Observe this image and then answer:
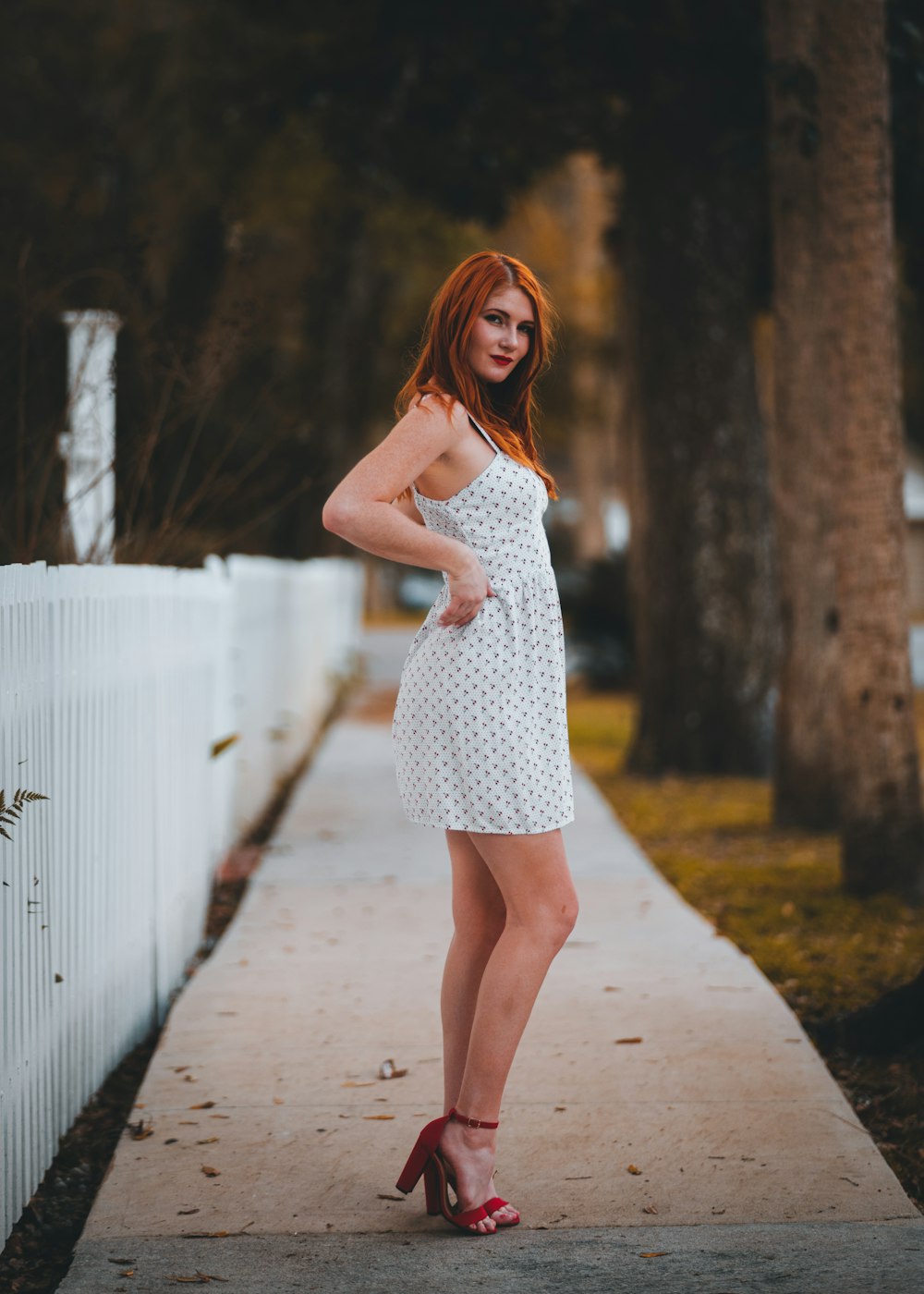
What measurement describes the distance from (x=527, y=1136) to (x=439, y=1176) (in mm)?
613

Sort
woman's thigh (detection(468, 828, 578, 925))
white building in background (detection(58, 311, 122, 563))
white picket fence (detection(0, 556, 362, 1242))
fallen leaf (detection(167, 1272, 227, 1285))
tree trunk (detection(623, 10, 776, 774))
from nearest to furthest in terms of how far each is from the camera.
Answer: fallen leaf (detection(167, 1272, 227, 1285))
woman's thigh (detection(468, 828, 578, 925))
white picket fence (detection(0, 556, 362, 1242))
white building in background (detection(58, 311, 122, 563))
tree trunk (detection(623, 10, 776, 774))

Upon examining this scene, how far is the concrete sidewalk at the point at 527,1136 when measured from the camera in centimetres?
321

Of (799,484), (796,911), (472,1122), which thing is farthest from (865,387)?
(472,1122)

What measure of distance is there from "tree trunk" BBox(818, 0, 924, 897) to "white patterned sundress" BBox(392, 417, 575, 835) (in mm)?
3469

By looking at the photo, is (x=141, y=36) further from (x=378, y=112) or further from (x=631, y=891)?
(x=631, y=891)

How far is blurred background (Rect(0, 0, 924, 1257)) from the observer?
21.4ft

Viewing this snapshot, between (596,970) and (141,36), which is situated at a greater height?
(141,36)

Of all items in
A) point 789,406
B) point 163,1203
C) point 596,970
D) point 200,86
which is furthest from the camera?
point 200,86

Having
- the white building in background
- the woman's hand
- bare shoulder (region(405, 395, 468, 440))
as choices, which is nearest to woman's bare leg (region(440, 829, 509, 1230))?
the woman's hand

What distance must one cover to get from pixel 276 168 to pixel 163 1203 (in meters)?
16.9

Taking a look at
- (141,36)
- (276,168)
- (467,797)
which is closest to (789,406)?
(467,797)

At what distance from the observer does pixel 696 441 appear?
10742 millimetres

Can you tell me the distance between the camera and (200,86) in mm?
14242

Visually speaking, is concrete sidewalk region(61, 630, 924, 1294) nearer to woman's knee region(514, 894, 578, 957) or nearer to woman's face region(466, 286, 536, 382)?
woman's knee region(514, 894, 578, 957)
